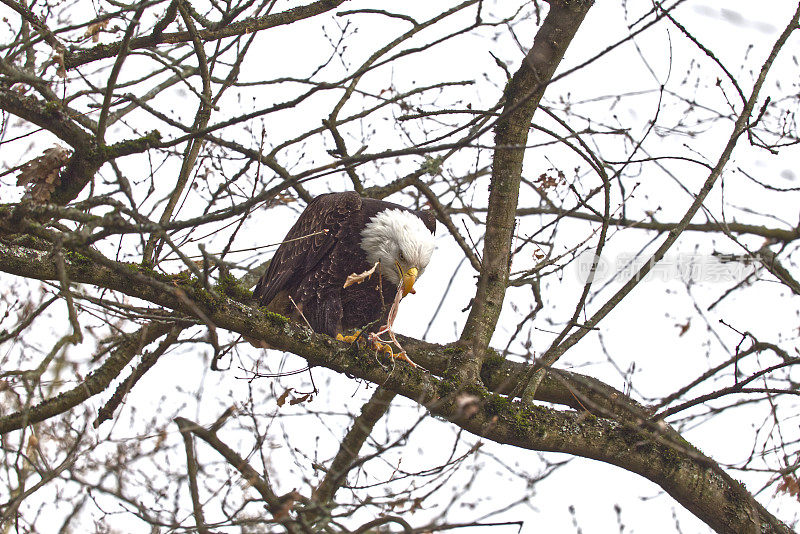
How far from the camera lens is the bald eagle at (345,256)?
4.94 m

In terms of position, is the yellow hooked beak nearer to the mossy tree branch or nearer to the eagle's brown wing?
the eagle's brown wing

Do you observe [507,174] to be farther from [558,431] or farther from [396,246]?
[558,431]

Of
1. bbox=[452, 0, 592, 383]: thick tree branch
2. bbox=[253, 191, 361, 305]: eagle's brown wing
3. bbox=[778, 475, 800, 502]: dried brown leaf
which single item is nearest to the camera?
bbox=[778, 475, 800, 502]: dried brown leaf

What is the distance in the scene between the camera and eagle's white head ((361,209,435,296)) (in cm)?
491

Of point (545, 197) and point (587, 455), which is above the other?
point (545, 197)

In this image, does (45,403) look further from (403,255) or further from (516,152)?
(516,152)

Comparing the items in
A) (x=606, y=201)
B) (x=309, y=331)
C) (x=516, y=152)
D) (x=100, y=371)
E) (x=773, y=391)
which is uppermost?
(x=516, y=152)

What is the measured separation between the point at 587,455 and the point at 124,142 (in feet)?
9.00

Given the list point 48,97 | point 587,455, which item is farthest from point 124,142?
point 587,455

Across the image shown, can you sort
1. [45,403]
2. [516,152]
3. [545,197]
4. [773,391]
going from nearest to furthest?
[773,391], [45,403], [516,152], [545,197]

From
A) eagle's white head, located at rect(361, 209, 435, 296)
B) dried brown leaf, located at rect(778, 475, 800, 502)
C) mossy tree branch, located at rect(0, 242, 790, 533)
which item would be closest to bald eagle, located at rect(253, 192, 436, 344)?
eagle's white head, located at rect(361, 209, 435, 296)

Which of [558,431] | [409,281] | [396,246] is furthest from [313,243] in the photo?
[558,431]

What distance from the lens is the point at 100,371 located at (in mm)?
4352

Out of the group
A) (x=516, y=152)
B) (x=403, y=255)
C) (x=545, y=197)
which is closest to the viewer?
(x=516, y=152)
